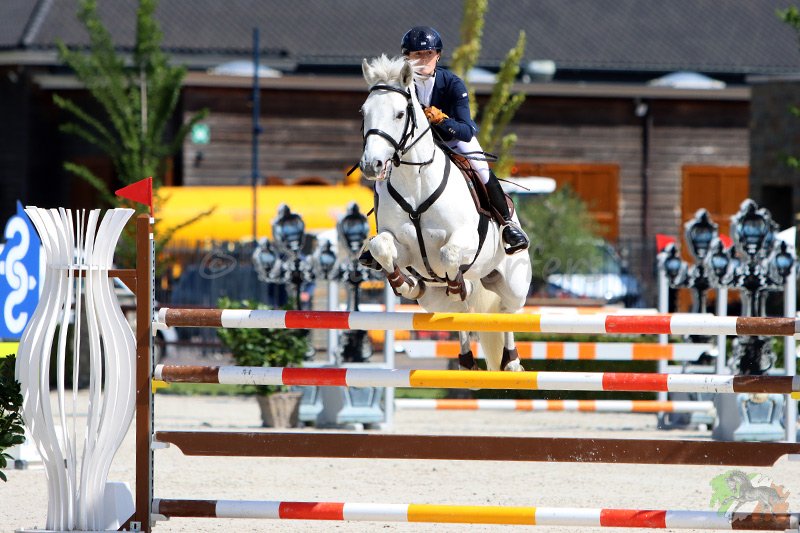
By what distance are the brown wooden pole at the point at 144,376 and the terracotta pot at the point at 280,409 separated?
17.8 ft

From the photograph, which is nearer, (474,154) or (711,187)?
(474,154)

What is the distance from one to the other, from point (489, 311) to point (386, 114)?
162 cm

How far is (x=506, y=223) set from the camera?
22.0ft

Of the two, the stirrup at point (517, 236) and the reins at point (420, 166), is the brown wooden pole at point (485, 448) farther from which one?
the stirrup at point (517, 236)

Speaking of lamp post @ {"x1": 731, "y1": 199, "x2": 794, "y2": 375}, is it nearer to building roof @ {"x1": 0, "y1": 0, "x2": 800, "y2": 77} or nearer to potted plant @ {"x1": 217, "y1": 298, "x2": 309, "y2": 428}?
potted plant @ {"x1": 217, "y1": 298, "x2": 309, "y2": 428}

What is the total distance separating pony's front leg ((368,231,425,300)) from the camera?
588 cm

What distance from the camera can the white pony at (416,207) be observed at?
5.73 meters

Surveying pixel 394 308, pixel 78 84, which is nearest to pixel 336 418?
pixel 394 308

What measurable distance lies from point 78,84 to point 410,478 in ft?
50.7

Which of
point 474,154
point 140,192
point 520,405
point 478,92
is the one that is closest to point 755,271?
point 520,405

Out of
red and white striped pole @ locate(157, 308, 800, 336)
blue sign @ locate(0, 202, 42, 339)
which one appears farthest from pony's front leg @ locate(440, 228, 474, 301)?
blue sign @ locate(0, 202, 42, 339)

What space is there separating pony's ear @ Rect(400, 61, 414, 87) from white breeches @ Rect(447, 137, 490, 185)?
2.76ft

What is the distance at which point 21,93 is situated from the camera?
22.5 meters

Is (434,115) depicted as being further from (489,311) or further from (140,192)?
(140,192)
